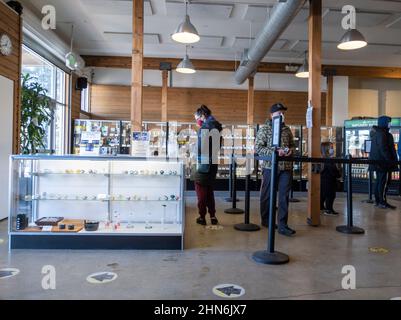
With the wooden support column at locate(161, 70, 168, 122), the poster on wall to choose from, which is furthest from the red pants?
the wooden support column at locate(161, 70, 168, 122)

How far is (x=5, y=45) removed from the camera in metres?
5.36

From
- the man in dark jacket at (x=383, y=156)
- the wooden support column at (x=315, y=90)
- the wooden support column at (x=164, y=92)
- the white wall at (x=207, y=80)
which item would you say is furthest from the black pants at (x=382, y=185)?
the wooden support column at (x=164, y=92)

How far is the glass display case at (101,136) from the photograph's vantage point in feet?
32.3

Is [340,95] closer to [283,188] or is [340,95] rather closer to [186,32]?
[186,32]

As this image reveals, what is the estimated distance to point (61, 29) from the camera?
8344 mm

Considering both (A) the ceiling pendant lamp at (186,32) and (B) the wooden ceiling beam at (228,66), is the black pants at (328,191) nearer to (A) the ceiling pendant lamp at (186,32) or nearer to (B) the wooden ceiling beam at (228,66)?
(A) the ceiling pendant lamp at (186,32)

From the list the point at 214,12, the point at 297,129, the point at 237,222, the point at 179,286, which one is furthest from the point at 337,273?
the point at 297,129

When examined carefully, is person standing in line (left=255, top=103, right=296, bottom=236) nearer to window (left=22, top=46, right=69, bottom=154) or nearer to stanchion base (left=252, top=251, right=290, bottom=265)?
stanchion base (left=252, top=251, right=290, bottom=265)

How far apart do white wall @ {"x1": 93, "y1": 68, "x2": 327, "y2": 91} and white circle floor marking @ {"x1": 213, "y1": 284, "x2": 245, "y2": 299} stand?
31.8 ft

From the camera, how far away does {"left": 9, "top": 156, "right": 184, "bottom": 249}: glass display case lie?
12.6 ft

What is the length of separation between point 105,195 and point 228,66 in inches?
316

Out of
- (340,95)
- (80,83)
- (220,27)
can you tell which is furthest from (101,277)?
(340,95)

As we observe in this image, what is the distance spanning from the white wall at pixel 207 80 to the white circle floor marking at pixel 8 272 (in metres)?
9.30
